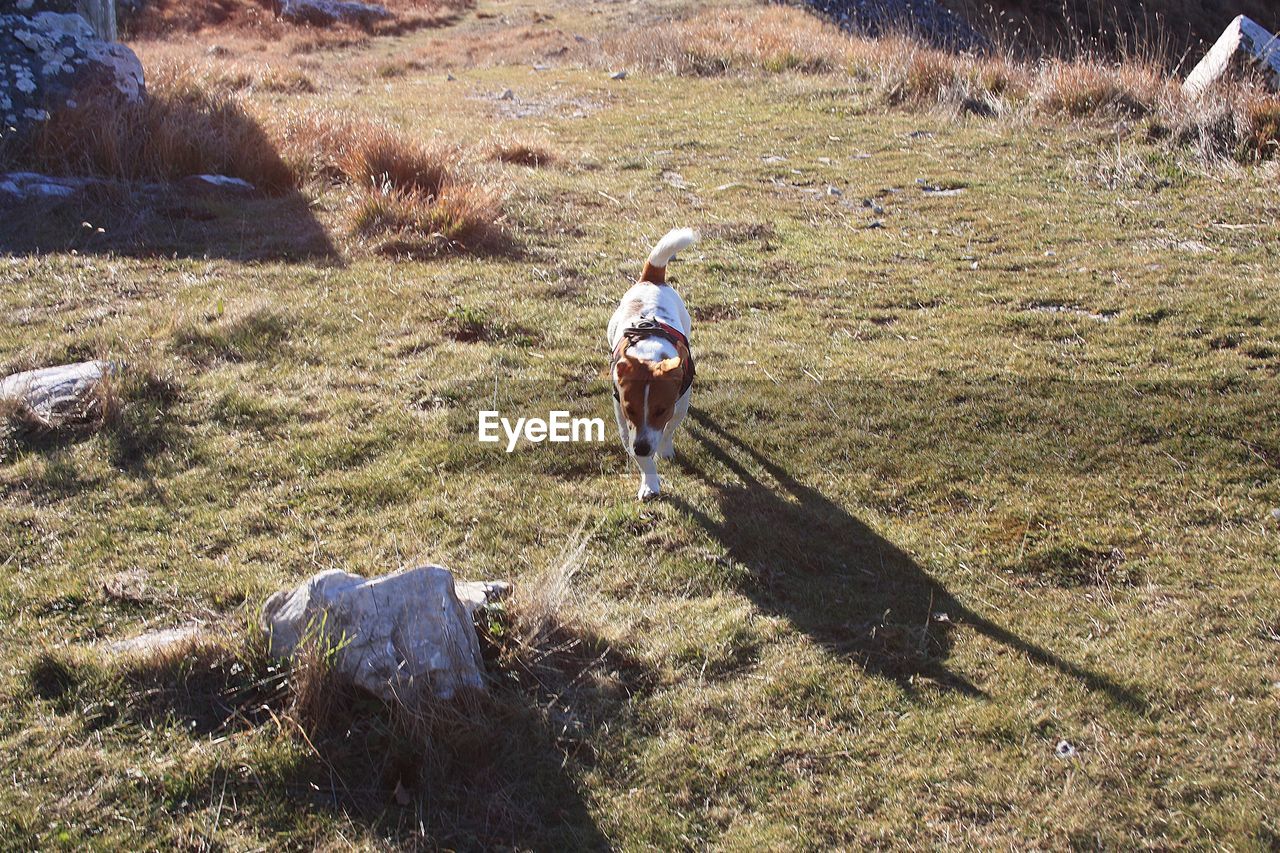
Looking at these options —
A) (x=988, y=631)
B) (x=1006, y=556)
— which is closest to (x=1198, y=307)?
(x=1006, y=556)

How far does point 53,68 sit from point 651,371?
8.08 metres

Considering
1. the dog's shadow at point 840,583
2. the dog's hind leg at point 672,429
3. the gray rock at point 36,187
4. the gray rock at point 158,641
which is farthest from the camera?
the gray rock at point 36,187

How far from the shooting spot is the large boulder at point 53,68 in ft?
30.9

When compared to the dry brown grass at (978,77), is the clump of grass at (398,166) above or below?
below

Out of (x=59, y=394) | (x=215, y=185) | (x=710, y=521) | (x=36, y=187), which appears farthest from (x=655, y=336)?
(x=36, y=187)

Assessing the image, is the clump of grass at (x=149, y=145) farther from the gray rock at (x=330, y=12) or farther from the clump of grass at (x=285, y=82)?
the gray rock at (x=330, y=12)

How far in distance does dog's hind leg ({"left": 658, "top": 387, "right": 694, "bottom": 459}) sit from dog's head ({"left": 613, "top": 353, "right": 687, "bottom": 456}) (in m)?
0.20

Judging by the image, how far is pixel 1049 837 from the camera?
3258mm

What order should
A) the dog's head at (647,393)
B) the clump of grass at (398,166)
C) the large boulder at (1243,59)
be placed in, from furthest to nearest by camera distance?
the large boulder at (1243,59) < the clump of grass at (398,166) < the dog's head at (647,393)

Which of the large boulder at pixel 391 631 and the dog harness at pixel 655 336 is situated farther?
the dog harness at pixel 655 336

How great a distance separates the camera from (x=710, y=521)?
16.4 ft

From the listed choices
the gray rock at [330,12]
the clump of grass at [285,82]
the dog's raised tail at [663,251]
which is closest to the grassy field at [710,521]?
the dog's raised tail at [663,251]

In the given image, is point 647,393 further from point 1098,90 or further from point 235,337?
point 1098,90

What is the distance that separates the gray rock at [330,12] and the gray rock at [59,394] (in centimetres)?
1934
